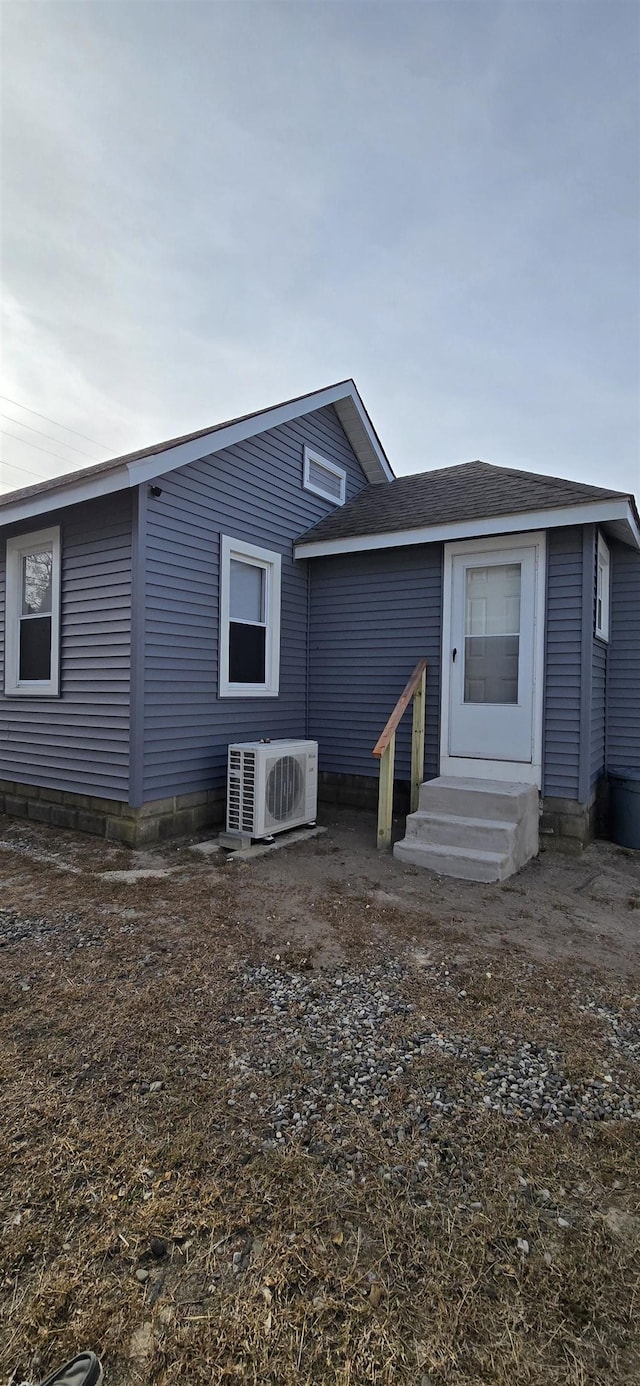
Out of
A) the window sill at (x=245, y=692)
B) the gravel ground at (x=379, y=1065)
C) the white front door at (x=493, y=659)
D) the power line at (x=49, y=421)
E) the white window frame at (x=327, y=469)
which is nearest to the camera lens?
the gravel ground at (x=379, y=1065)

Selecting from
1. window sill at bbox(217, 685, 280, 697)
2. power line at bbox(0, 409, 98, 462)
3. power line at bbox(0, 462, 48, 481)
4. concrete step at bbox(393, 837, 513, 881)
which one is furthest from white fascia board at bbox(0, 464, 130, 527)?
power line at bbox(0, 462, 48, 481)

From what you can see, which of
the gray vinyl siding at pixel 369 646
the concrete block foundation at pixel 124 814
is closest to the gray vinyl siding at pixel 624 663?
the gray vinyl siding at pixel 369 646

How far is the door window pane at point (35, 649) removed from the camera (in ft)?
18.9

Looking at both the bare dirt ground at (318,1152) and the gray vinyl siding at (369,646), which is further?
the gray vinyl siding at (369,646)

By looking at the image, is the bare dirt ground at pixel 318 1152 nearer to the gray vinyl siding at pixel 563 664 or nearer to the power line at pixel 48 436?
the gray vinyl siding at pixel 563 664

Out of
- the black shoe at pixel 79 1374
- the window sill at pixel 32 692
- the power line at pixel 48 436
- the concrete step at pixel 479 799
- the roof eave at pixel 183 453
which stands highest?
the power line at pixel 48 436

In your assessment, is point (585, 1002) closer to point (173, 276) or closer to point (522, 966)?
point (522, 966)

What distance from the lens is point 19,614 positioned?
19.8ft

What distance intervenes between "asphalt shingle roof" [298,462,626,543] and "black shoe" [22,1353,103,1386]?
5.26 metres

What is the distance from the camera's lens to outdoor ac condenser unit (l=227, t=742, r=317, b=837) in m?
4.82

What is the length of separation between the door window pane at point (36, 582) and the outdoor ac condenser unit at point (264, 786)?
8.90ft

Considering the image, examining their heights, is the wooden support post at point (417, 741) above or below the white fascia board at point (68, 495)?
below

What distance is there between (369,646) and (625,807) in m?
3.01

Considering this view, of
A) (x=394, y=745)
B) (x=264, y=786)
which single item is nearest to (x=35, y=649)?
(x=264, y=786)
